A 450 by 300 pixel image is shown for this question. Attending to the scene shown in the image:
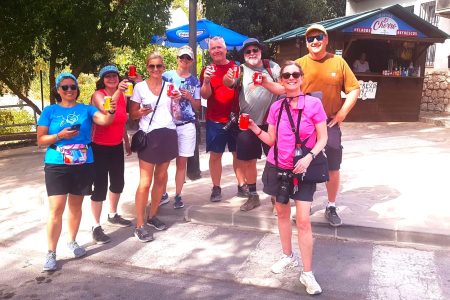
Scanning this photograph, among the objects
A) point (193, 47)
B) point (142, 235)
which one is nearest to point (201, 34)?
point (193, 47)

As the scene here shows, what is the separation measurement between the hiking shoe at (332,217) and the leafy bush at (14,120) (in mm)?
9269

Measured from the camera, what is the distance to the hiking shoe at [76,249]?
14.1ft

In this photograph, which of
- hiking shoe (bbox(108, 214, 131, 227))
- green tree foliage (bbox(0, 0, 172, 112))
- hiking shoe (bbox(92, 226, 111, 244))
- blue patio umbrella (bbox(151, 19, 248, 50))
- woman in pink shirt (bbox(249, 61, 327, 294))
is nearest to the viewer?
woman in pink shirt (bbox(249, 61, 327, 294))

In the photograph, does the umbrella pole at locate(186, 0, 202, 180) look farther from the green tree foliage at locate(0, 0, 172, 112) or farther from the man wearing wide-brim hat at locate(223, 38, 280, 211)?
the green tree foliage at locate(0, 0, 172, 112)

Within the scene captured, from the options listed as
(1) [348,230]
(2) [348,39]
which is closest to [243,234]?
(1) [348,230]

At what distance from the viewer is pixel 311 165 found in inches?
136

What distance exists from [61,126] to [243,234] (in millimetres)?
2231

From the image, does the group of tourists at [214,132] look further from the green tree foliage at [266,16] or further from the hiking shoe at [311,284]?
the green tree foliage at [266,16]

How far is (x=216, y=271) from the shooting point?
397cm

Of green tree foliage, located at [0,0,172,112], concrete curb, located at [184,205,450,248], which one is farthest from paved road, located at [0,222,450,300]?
green tree foliage, located at [0,0,172,112]

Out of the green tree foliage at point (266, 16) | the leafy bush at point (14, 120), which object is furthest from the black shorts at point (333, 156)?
the green tree foliage at point (266, 16)

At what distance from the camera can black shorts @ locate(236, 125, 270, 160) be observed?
4.99m

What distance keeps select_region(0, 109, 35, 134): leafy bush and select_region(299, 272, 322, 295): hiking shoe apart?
32.5 feet

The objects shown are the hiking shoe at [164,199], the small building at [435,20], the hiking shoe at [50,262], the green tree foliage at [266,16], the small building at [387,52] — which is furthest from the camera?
the green tree foliage at [266,16]
